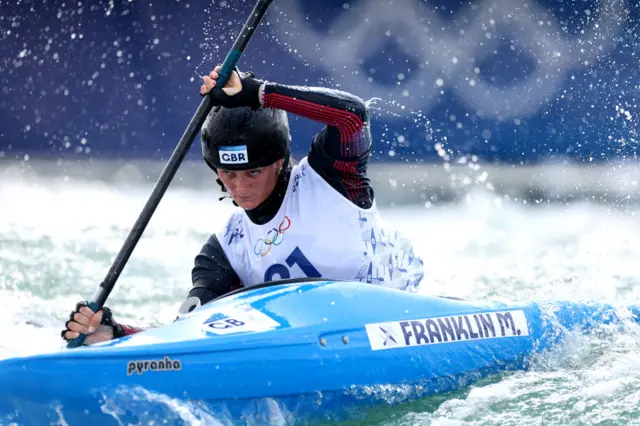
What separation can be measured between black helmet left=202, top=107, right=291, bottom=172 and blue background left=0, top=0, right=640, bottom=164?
303 inches

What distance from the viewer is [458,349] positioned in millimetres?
4059

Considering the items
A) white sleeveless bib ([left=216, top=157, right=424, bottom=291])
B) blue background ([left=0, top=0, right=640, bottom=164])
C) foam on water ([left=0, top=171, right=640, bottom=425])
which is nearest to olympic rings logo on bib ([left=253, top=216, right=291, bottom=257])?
white sleeveless bib ([left=216, top=157, right=424, bottom=291])

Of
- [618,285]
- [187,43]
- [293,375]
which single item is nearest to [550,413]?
[293,375]

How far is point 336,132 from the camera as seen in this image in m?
4.25

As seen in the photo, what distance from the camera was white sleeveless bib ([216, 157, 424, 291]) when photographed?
14.3 ft

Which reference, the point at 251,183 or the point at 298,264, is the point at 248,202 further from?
the point at 298,264

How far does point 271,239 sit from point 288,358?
1.02m

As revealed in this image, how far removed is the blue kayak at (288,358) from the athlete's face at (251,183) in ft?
1.68

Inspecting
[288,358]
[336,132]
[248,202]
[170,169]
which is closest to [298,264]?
[248,202]

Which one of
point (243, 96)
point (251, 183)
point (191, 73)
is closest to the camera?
point (243, 96)

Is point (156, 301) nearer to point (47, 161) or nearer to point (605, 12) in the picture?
point (605, 12)

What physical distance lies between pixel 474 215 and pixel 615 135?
2.51 metres

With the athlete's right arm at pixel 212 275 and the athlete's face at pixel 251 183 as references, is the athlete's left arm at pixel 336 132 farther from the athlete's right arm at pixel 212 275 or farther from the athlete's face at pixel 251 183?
the athlete's right arm at pixel 212 275

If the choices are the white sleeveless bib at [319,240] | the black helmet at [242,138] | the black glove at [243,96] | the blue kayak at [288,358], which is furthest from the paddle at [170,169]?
the blue kayak at [288,358]
